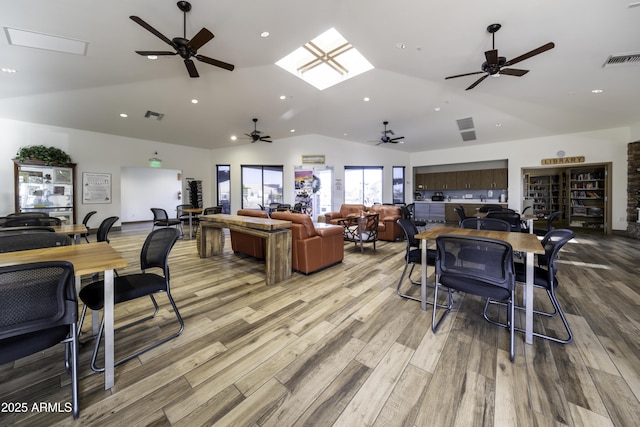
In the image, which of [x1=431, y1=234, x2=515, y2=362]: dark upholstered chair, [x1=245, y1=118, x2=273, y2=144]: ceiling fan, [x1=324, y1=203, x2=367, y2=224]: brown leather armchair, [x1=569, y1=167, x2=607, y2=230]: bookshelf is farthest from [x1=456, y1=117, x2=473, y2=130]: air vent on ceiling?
[x1=431, y1=234, x2=515, y2=362]: dark upholstered chair

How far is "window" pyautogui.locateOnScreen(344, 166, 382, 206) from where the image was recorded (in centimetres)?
973

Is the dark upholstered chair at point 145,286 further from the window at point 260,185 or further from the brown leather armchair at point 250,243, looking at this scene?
the window at point 260,185

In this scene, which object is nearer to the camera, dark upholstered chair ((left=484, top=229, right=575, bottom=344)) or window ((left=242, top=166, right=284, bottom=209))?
dark upholstered chair ((left=484, top=229, right=575, bottom=344))

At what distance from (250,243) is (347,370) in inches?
127

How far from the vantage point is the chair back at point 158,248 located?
6.95 feet

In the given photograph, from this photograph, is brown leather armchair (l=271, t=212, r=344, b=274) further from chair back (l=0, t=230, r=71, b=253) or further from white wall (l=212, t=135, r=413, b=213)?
white wall (l=212, t=135, r=413, b=213)

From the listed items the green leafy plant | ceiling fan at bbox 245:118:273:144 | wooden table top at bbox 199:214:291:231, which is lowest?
wooden table top at bbox 199:214:291:231

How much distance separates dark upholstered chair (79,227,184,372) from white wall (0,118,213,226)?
7.14 m

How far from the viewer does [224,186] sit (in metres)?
9.38

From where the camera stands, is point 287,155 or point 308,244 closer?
point 308,244

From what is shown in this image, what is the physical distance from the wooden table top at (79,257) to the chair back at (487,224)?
3729mm

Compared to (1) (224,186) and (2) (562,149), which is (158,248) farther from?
(2) (562,149)

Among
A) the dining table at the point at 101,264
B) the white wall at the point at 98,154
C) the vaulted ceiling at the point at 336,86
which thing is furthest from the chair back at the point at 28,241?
the white wall at the point at 98,154

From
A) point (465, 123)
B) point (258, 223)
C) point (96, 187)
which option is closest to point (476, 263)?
point (258, 223)
